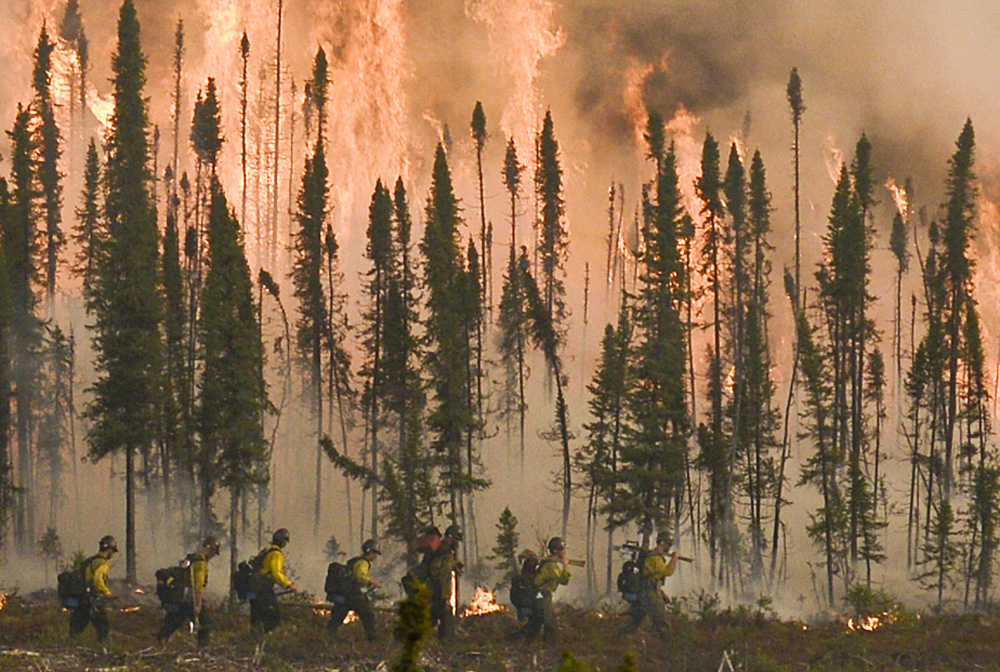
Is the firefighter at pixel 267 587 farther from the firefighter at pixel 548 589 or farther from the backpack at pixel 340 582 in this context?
the firefighter at pixel 548 589

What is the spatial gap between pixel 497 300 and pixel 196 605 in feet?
280

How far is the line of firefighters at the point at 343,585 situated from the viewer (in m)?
23.0

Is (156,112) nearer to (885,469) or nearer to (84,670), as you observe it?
(885,469)

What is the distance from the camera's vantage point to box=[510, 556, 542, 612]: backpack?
78.6 ft

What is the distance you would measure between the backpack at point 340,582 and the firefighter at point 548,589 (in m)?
3.26

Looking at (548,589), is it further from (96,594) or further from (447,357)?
(447,357)

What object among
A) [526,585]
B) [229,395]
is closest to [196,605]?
[526,585]

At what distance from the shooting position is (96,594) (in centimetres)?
2309

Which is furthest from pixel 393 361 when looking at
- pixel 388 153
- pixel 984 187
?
pixel 984 187

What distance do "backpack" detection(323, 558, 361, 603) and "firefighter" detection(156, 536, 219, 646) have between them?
6.78ft

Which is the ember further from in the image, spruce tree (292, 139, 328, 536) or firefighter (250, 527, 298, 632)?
spruce tree (292, 139, 328, 536)

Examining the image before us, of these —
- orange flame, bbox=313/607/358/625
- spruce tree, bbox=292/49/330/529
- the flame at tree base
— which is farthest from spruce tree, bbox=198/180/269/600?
spruce tree, bbox=292/49/330/529

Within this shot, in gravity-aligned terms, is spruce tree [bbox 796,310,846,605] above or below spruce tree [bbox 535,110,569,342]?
below

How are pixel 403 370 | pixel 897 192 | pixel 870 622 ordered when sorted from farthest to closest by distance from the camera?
pixel 897 192 → pixel 403 370 → pixel 870 622
